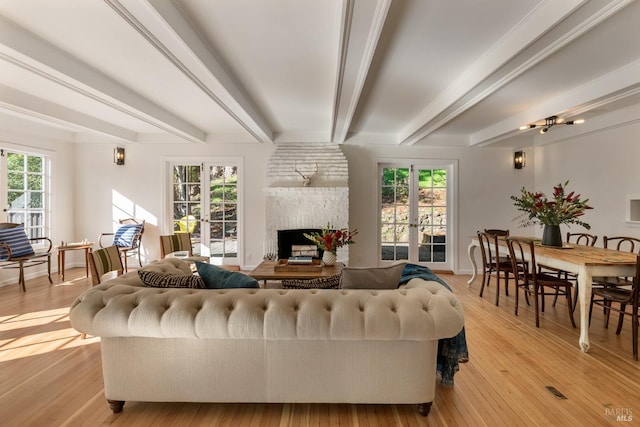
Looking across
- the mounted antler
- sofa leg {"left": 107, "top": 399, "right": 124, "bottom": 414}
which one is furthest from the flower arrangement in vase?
sofa leg {"left": 107, "top": 399, "right": 124, "bottom": 414}

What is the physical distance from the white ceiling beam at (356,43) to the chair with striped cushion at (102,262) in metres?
2.85

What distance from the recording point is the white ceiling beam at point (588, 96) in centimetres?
293

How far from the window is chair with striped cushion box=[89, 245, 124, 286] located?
3073 millimetres

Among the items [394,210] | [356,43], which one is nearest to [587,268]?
[356,43]

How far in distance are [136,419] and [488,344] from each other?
2771mm

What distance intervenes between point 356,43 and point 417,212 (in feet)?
13.7

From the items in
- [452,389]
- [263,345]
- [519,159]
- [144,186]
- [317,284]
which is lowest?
[452,389]

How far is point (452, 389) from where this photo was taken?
2146 millimetres

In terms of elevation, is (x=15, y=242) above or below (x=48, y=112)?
below

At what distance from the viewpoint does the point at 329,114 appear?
4.46 meters

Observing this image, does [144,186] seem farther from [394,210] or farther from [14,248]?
[394,210]

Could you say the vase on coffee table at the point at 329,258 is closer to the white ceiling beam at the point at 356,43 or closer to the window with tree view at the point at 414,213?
the white ceiling beam at the point at 356,43

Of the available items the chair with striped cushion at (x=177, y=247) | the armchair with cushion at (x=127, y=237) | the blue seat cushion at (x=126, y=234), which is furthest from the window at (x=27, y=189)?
the chair with striped cushion at (x=177, y=247)

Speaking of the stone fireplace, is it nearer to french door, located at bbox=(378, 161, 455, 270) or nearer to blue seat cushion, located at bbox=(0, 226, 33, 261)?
french door, located at bbox=(378, 161, 455, 270)
